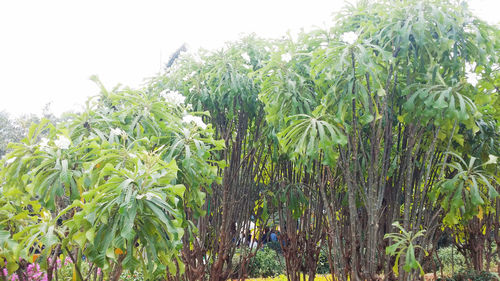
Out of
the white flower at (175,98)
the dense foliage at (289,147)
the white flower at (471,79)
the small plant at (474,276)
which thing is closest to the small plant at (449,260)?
the small plant at (474,276)

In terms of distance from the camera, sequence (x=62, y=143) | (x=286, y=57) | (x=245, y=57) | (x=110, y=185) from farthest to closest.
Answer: (x=245, y=57), (x=286, y=57), (x=62, y=143), (x=110, y=185)

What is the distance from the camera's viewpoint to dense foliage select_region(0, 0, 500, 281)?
5.28ft

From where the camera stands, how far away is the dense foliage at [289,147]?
1609 millimetres

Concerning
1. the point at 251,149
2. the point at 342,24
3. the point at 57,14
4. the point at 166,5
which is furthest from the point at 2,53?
the point at 342,24

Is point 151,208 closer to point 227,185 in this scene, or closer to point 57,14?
point 227,185

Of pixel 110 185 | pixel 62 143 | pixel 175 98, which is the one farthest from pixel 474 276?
pixel 62 143

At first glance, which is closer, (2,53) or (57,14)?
(57,14)

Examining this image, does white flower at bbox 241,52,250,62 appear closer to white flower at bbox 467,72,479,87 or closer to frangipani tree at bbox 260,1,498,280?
frangipani tree at bbox 260,1,498,280

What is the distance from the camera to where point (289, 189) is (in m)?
3.32

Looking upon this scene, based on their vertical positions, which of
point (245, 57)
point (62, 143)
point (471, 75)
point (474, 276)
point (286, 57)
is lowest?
point (474, 276)

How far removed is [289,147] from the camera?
2.48 m

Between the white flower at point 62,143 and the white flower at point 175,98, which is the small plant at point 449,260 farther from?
the white flower at point 62,143

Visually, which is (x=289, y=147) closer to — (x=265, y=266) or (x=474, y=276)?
(x=474, y=276)

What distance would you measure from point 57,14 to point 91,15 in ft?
3.13
